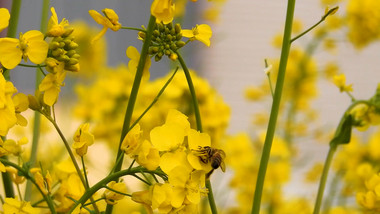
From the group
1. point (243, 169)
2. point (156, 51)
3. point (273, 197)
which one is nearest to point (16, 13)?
point (156, 51)

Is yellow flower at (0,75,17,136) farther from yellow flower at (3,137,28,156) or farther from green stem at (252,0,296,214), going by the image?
green stem at (252,0,296,214)

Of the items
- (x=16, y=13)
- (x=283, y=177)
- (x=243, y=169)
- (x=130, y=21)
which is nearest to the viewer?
(x=16, y=13)

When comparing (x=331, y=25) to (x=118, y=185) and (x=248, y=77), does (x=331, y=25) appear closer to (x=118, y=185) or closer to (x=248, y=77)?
(x=118, y=185)

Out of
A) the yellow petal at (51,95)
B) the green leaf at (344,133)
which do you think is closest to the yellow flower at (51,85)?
the yellow petal at (51,95)

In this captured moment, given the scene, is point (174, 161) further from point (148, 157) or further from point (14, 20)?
point (14, 20)

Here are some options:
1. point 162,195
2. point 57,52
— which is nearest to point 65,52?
point 57,52
